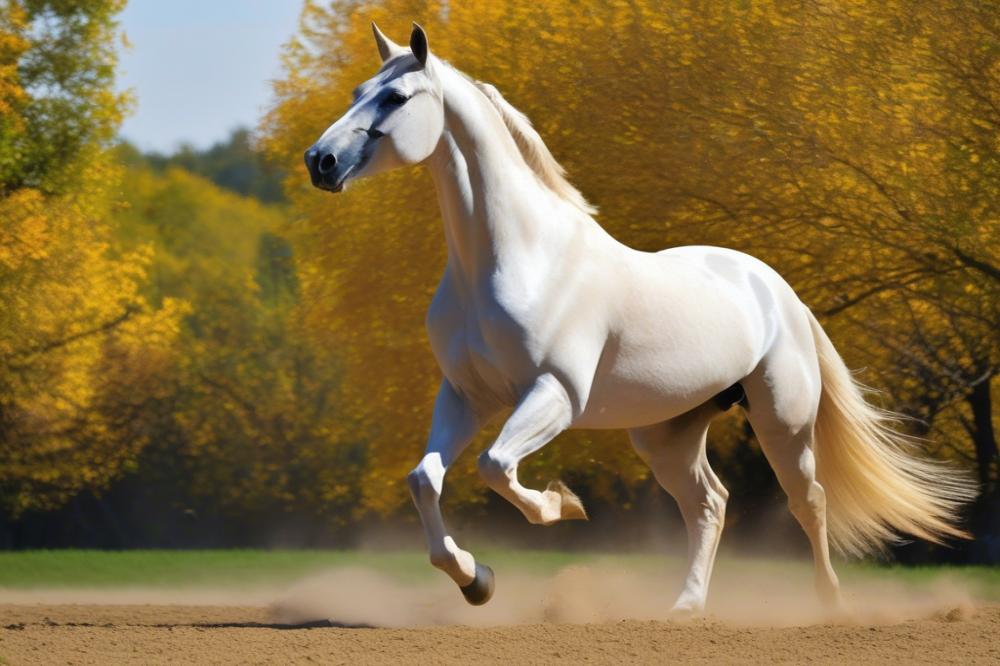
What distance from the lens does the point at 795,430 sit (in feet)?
24.3

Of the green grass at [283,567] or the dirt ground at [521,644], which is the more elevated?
the dirt ground at [521,644]

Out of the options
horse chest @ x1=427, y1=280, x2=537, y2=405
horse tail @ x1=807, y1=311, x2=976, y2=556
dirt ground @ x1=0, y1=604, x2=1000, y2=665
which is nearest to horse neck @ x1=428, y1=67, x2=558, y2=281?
horse chest @ x1=427, y1=280, x2=537, y2=405

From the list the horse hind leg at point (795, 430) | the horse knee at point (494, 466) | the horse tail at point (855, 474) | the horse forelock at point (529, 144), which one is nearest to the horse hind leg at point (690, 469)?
the horse hind leg at point (795, 430)

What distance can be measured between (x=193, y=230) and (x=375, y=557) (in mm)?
23909

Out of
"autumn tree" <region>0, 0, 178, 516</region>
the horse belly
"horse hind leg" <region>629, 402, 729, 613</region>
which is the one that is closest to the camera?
the horse belly

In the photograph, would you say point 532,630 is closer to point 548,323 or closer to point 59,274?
point 548,323

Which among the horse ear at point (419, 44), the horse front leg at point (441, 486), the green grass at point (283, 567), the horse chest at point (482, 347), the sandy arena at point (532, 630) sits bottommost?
the green grass at point (283, 567)

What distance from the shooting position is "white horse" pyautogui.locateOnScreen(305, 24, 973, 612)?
5.82 meters

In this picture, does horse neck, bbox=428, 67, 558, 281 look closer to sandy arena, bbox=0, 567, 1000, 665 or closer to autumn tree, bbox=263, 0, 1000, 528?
sandy arena, bbox=0, 567, 1000, 665

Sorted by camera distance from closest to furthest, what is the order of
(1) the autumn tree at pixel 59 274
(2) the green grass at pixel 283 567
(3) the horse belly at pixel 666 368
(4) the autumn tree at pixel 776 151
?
(3) the horse belly at pixel 666 368
(4) the autumn tree at pixel 776 151
(2) the green grass at pixel 283 567
(1) the autumn tree at pixel 59 274

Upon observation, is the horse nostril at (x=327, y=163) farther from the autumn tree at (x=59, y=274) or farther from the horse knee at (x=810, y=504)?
the autumn tree at (x=59, y=274)

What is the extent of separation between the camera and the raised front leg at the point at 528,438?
566cm

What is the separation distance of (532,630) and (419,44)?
2.40 metres

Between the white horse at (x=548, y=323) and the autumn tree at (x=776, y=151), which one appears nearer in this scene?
the white horse at (x=548, y=323)
